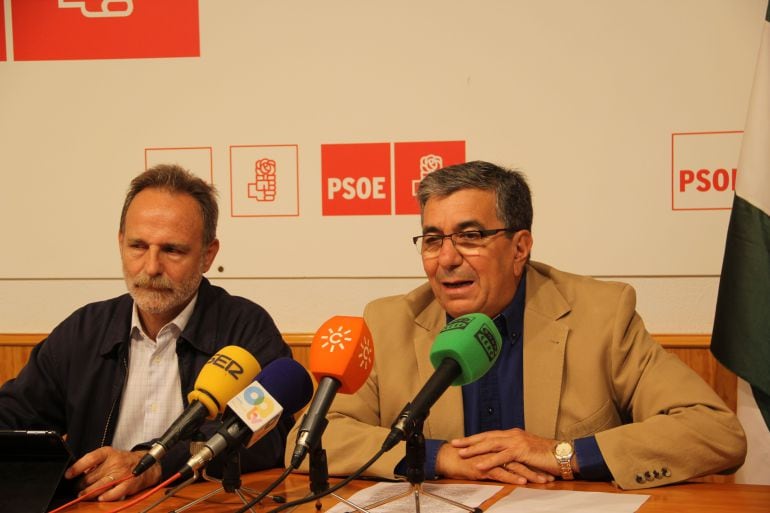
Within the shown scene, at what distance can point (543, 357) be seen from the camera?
2508 mm

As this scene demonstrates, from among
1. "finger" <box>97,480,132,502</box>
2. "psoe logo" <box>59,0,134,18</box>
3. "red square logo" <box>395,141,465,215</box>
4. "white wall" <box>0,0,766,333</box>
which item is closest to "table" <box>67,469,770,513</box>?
"finger" <box>97,480,132,502</box>

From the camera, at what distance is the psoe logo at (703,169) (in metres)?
3.32

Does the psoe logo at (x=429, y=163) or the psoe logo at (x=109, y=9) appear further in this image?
the psoe logo at (x=109, y=9)

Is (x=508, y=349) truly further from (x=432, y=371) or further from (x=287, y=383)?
(x=287, y=383)

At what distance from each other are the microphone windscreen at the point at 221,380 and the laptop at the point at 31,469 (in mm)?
487

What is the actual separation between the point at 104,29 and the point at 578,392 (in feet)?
8.71

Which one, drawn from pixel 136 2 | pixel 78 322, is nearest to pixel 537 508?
pixel 78 322

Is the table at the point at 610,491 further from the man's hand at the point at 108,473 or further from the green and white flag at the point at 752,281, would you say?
the green and white flag at the point at 752,281

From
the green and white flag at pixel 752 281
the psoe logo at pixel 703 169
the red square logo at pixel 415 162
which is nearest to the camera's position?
the green and white flag at pixel 752 281

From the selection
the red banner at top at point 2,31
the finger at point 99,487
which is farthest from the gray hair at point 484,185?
the red banner at top at point 2,31

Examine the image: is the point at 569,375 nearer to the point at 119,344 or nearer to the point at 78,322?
the point at 119,344

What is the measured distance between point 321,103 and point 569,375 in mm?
1723

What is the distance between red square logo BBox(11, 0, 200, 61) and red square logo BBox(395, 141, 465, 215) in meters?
1.04

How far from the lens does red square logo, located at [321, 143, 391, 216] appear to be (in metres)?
3.59
